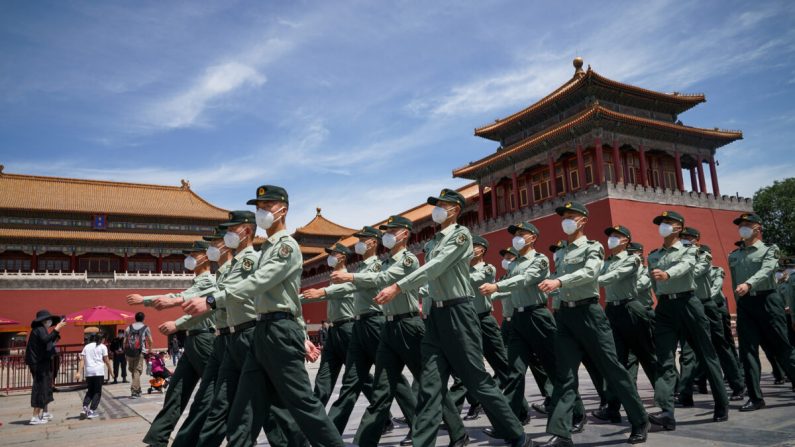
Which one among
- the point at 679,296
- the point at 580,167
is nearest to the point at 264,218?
the point at 679,296

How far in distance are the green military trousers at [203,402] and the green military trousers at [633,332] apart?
11.7 feet

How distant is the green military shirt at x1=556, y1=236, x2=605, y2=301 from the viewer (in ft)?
14.8

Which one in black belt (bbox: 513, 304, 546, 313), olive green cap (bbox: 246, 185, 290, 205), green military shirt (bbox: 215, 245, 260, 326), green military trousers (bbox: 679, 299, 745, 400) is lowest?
green military trousers (bbox: 679, 299, 745, 400)

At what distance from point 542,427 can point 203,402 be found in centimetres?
295

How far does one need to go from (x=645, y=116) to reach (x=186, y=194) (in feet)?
102

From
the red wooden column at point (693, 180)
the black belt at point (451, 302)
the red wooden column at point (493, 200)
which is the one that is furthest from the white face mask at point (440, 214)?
the red wooden column at point (693, 180)

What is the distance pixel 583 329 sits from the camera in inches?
176

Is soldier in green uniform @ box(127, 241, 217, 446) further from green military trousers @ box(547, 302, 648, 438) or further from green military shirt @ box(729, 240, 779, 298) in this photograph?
green military shirt @ box(729, 240, 779, 298)

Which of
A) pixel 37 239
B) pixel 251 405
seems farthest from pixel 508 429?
pixel 37 239

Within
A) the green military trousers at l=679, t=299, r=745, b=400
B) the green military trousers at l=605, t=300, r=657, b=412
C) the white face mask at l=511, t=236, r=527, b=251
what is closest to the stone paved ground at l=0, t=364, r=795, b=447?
the green military trousers at l=679, t=299, r=745, b=400

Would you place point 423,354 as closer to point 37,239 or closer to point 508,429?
point 508,429

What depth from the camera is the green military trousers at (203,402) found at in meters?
4.21

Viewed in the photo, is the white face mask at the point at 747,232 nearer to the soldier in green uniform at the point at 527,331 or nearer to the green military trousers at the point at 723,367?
the green military trousers at the point at 723,367

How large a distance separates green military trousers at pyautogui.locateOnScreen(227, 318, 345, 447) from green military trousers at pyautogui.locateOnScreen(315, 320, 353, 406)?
1.66m
